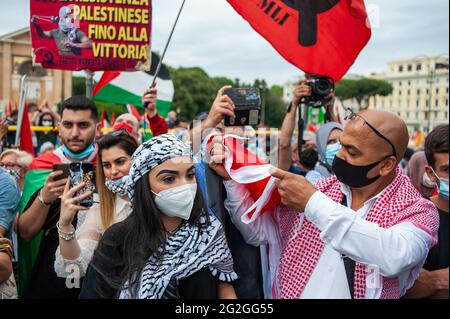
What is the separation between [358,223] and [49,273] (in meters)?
1.97

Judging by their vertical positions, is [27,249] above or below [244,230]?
below

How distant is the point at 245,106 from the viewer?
268 cm

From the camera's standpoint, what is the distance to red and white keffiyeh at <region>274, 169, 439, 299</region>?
2248mm

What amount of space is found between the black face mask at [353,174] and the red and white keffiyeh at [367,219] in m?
0.10

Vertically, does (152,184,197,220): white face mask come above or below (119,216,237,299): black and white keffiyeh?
above

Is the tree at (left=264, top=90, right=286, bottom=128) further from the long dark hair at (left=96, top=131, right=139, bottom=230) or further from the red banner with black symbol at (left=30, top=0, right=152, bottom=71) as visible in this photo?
the long dark hair at (left=96, top=131, right=139, bottom=230)

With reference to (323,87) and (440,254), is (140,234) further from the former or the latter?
(323,87)

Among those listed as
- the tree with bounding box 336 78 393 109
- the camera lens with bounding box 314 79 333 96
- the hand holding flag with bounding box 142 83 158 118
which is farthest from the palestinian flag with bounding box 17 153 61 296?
the tree with bounding box 336 78 393 109

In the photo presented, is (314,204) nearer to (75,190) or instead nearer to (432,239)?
(432,239)

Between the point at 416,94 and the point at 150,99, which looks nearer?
the point at 150,99

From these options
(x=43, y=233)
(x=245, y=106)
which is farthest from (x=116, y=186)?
(x=245, y=106)

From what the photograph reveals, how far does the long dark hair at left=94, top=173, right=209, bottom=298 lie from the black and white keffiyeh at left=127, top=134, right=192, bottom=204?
4 centimetres

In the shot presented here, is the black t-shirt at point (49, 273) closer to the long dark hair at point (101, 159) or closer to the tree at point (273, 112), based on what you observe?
the long dark hair at point (101, 159)

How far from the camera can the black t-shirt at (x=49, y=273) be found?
3.04 metres
